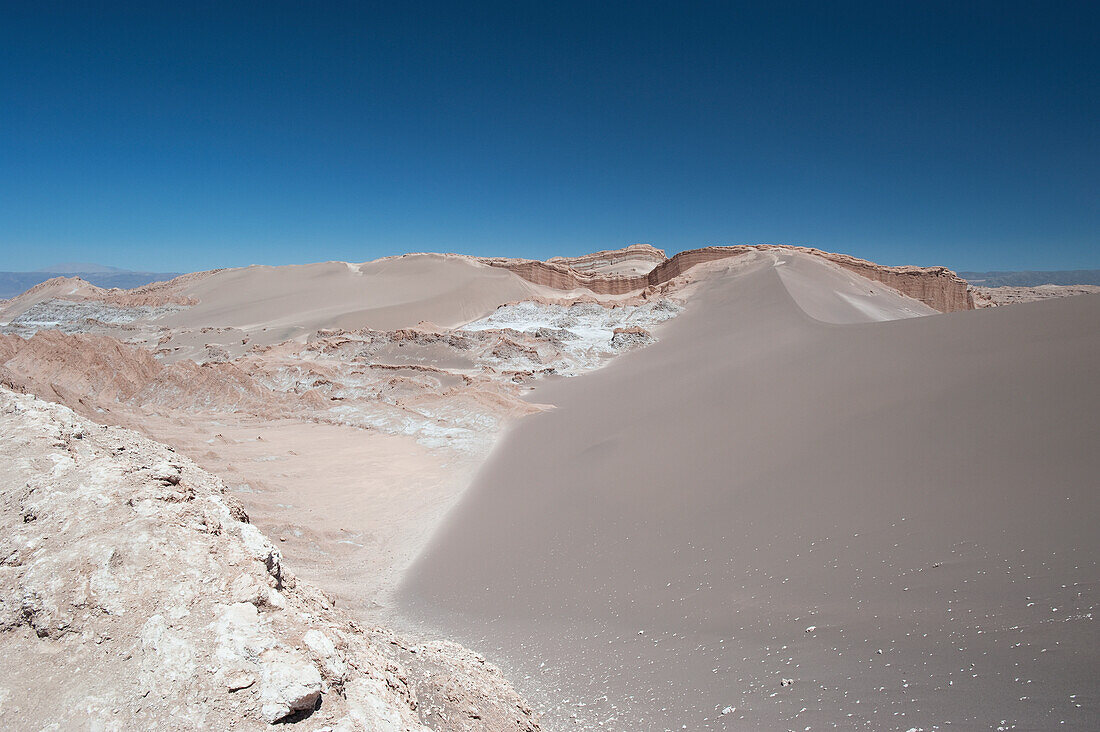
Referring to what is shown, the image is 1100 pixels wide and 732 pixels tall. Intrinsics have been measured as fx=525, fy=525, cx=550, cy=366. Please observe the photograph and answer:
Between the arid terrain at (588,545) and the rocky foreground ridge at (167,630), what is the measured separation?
11 mm

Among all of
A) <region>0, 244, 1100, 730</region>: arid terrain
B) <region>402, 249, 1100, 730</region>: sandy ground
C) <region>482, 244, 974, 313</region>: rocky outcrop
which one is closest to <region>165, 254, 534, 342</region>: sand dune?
<region>482, 244, 974, 313</region>: rocky outcrop

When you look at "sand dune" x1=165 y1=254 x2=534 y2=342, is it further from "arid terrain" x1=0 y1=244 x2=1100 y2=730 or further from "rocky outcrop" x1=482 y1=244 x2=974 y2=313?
"arid terrain" x1=0 y1=244 x2=1100 y2=730

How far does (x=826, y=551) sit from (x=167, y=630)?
384 cm

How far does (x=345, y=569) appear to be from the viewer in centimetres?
571

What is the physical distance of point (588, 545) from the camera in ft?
17.6

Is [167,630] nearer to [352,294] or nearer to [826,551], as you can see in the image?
[826,551]

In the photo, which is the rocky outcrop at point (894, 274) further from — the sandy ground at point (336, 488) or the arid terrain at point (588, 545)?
the sandy ground at point (336, 488)

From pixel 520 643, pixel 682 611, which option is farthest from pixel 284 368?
pixel 682 611

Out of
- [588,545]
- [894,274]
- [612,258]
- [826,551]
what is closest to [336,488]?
[588,545]

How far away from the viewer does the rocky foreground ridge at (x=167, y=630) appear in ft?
5.92

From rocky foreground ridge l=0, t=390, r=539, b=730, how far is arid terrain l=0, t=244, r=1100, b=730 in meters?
0.01

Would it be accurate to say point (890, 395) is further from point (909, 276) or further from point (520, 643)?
point (909, 276)

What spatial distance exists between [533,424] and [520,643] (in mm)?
7143

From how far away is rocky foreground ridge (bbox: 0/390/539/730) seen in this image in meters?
1.81
